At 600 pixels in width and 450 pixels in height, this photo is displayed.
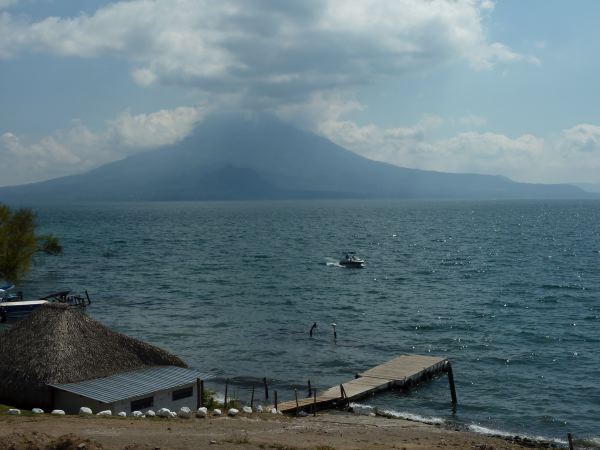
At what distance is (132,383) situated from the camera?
27797mm

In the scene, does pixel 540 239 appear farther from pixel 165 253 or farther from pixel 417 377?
pixel 417 377

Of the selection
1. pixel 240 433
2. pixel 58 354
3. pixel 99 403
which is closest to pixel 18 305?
pixel 58 354

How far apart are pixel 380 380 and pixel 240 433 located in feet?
46.9

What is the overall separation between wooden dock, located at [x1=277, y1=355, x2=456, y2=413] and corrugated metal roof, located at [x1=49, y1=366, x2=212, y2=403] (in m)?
5.14

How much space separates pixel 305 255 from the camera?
106 m

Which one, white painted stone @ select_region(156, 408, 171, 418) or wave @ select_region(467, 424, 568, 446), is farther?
wave @ select_region(467, 424, 568, 446)

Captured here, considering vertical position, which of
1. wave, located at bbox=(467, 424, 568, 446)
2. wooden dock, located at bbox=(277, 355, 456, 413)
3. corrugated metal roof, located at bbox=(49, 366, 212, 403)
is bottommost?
wave, located at bbox=(467, 424, 568, 446)

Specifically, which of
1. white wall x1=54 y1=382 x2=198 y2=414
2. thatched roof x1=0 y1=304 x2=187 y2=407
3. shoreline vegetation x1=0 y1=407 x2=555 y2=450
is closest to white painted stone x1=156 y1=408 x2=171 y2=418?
shoreline vegetation x1=0 y1=407 x2=555 y2=450

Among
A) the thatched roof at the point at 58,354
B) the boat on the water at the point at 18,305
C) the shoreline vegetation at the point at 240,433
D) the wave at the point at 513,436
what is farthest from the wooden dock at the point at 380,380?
the boat on the water at the point at 18,305

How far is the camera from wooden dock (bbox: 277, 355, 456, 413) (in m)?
31.2

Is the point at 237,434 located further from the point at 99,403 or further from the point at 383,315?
the point at 383,315

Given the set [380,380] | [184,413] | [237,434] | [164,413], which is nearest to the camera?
[237,434]

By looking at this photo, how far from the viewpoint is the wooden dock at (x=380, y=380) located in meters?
31.2

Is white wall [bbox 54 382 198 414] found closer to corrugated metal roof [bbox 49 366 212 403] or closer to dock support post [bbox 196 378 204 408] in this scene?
corrugated metal roof [bbox 49 366 212 403]
